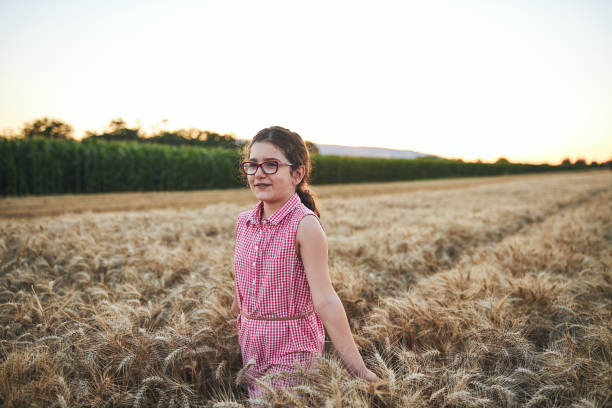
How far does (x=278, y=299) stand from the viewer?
68.9 inches

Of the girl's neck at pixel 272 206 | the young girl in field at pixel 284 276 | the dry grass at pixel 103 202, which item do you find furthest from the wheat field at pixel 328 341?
the dry grass at pixel 103 202

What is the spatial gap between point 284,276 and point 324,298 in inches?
10.0

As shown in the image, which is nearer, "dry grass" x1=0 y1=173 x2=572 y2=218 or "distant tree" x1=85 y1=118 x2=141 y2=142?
"dry grass" x1=0 y1=173 x2=572 y2=218

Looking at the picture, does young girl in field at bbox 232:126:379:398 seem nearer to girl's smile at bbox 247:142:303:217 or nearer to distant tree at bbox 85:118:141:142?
girl's smile at bbox 247:142:303:217

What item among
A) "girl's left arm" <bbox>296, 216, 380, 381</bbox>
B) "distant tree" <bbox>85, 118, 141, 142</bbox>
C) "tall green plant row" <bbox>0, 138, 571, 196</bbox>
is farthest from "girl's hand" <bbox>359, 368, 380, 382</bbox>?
"distant tree" <bbox>85, 118, 141, 142</bbox>

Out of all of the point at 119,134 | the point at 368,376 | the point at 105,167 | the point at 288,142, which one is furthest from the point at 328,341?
the point at 119,134

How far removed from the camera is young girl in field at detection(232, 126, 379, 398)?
63.8 inches

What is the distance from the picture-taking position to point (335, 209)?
913 cm

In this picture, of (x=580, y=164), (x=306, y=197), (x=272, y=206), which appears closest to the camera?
(x=272, y=206)

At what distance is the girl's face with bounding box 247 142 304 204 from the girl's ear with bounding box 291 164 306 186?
56mm

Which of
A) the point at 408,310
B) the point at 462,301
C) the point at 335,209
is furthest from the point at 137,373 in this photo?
the point at 335,209

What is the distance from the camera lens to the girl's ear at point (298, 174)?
6.01 ft

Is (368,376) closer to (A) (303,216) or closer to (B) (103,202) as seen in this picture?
(A) (303,216)

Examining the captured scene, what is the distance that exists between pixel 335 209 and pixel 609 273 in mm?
6339
